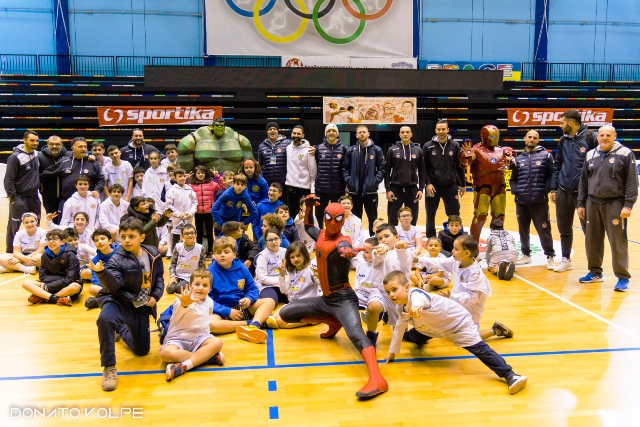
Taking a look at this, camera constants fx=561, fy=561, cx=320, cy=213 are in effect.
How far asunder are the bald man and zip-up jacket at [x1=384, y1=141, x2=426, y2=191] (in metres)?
2.21

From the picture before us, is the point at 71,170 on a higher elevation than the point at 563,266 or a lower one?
higher

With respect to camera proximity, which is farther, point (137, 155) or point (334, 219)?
point (137, 155)

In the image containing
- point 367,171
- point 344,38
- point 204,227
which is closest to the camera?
point 367,171

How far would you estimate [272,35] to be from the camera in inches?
718

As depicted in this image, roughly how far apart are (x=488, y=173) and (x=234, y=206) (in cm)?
346

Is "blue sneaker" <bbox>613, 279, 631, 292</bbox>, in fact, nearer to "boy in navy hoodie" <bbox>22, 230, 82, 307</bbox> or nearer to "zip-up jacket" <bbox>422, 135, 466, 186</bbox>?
"zip-up jacket" <bbox>422, 135, 466, 186</bbox>

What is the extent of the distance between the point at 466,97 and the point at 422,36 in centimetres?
316

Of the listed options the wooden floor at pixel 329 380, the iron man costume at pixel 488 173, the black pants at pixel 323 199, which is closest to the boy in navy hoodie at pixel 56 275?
the wooden floor at pixel 329 380

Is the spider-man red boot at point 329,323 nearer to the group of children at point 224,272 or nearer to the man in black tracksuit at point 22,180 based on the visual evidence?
the group of children at point 224,272

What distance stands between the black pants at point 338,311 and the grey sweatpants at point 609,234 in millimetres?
3432

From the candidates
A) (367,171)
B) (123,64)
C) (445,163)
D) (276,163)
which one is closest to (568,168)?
(445,163)

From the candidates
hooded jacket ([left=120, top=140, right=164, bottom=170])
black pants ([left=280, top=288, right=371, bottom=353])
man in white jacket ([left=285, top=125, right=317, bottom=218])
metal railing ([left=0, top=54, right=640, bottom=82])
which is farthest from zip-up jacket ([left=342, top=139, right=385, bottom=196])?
metal railing ([left=0, top=54, right=640, bottom=82])

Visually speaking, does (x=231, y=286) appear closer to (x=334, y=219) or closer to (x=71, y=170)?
(x=334, y=219)

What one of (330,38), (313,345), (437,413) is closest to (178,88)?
(330,38)
